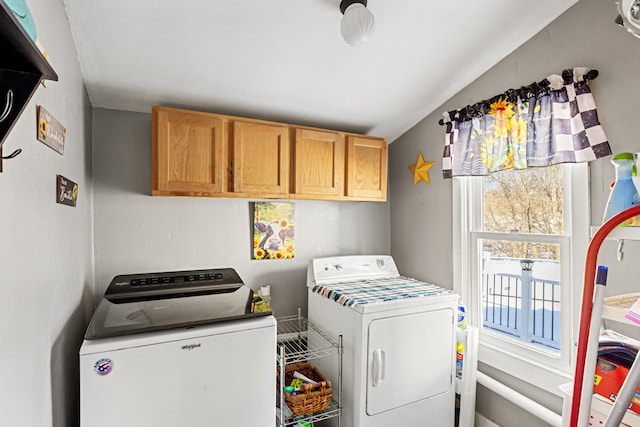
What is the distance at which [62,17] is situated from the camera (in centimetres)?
138

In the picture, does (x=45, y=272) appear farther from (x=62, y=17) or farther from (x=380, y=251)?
(x=380, y=251)

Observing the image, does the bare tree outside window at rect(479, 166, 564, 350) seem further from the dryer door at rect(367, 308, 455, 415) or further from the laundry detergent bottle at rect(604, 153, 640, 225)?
the laundry detergent bottle at rect(604, 153, 640, 225)

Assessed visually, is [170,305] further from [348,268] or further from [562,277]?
[562,277]

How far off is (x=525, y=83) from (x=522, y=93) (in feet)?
0.32

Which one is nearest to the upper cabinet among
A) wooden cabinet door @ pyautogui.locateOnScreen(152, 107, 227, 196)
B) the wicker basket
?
wooden cabinet door @ pyautogui.locateOnScreen(152, 107, 227, 196)

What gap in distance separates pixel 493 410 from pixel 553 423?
1.44ft

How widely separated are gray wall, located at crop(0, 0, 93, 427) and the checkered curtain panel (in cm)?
214

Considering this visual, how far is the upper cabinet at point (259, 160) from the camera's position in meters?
2.01

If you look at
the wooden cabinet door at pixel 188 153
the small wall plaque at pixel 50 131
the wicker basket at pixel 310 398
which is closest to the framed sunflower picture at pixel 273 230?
the wooden cabinet door at pixel 188 153

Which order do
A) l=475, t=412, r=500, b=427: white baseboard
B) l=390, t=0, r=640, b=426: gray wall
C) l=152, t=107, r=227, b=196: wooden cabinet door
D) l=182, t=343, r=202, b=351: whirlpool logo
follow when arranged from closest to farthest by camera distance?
1. l=182, t=343, r=202, b=351: whirlpool logo
2. l=390, t=0, r=640, b=426: gray wall
3. l=152, t=107, r=227, b=196: wooden cabinet door
4. l=475, t=412, r=500, b=427: white baseboard

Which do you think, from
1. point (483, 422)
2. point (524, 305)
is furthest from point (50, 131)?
point (483, 422)

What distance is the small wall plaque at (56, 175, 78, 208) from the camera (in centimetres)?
127

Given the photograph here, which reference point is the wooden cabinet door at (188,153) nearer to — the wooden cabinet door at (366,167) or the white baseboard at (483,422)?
the wooden cabinet door at (366,167)

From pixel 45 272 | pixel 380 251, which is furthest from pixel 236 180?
pixel 380 251
